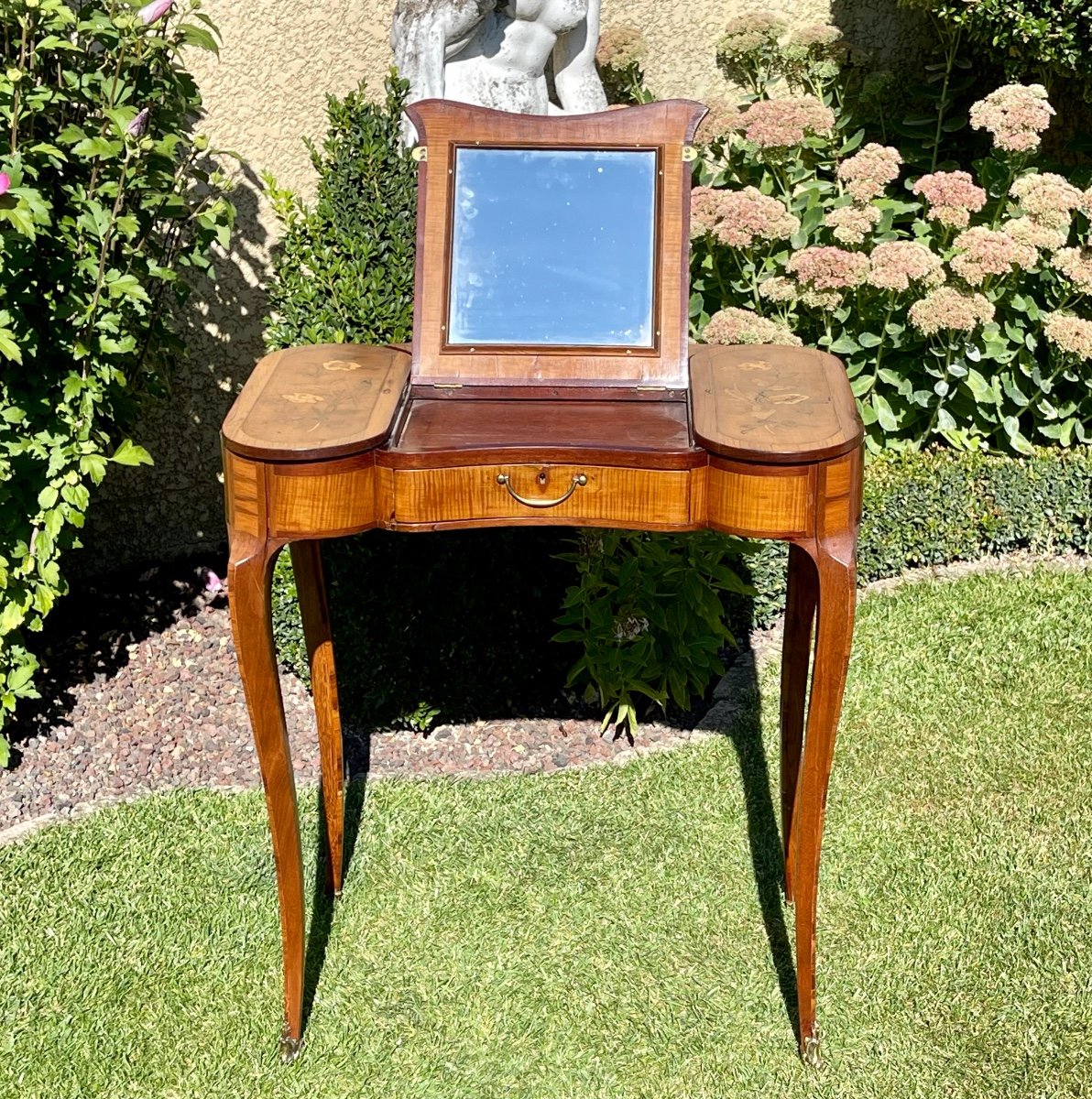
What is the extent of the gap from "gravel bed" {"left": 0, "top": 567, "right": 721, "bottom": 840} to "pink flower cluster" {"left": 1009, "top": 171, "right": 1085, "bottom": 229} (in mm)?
2060

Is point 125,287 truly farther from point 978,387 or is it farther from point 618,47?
point 978,387

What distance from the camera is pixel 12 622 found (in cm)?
327

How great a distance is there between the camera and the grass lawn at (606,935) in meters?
2.58

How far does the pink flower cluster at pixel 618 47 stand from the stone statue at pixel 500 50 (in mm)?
831

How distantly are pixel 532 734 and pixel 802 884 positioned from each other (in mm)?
1315

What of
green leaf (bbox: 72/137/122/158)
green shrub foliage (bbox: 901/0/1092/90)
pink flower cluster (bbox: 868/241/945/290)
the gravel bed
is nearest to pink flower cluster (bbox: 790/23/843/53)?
green shrub foliage (bbox: 901/0/1092/90)

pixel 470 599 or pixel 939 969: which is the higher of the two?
pixel 470 599

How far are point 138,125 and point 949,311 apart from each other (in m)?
2.40

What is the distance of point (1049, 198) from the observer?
167 inches

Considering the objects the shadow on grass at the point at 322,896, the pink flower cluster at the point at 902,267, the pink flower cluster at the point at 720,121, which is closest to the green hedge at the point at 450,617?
the shadow on grass at the point at 322,896

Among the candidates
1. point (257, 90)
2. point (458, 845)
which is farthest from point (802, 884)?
point (257, 90)

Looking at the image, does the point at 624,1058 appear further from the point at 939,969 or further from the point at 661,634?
the point at 661,634

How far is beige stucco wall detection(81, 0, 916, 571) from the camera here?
4250 millimetres

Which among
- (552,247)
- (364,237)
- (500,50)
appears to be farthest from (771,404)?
(500,50)
